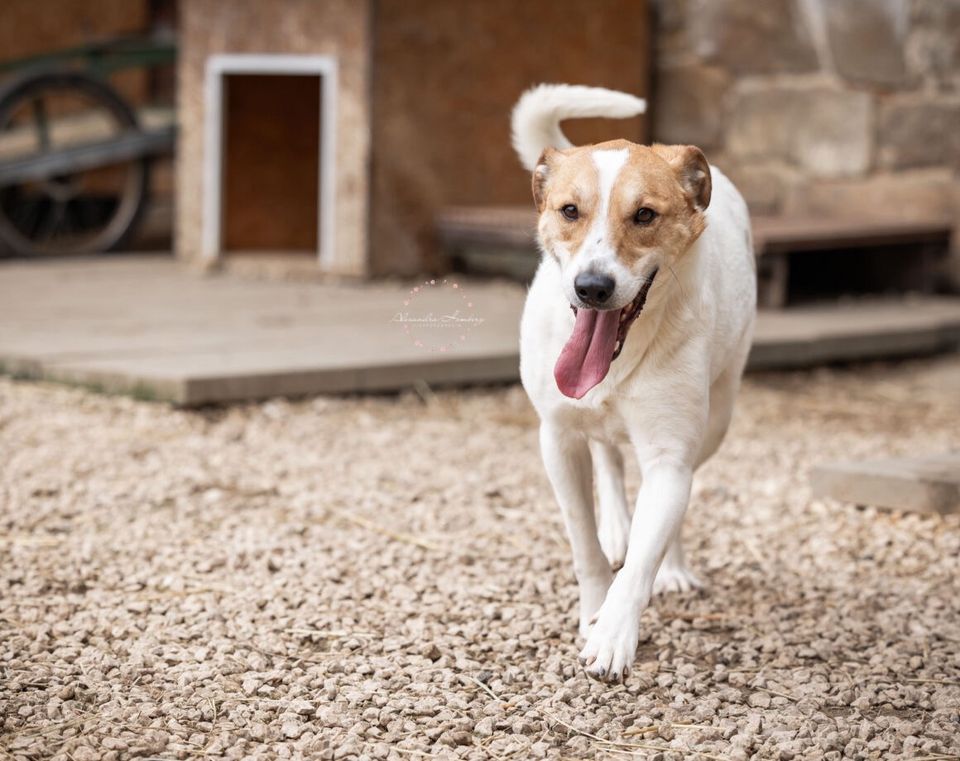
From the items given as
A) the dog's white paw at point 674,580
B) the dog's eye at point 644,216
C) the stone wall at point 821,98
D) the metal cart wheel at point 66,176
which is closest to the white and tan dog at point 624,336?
the dog's eye at point 644,216

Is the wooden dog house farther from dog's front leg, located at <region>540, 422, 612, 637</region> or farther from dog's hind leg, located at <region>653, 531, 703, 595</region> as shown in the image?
dog's front leg, located at <region>540, 422, 612, 637</region>

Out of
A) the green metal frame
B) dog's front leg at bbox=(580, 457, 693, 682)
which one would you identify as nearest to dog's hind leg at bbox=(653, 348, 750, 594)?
dog's front leg at bbox=(580, 457, 693, 682)

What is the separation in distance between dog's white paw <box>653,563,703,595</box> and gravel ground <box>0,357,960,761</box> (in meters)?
0.03

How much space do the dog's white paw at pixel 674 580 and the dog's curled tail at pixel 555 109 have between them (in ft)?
→ 3.20

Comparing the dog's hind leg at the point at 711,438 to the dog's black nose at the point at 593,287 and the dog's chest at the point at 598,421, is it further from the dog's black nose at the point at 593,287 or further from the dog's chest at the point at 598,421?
the dog's black nose at the point at 593,287

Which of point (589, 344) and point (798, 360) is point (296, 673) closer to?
point (589, 344)

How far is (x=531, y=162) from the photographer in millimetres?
3242

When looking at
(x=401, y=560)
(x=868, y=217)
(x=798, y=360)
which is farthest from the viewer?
(x=868, y=217)

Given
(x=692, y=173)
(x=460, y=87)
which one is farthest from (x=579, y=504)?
(x=460, y=87)

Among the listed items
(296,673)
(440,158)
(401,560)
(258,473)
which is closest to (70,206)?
(440,158)

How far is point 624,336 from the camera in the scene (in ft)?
8.69

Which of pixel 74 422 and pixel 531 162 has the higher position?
pixel 531 162

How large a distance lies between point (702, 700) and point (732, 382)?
83cm

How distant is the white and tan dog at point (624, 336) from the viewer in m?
2.56
